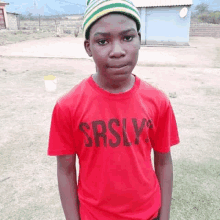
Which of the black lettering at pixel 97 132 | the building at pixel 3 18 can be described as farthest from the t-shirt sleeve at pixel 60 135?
the building at pixel 3 18

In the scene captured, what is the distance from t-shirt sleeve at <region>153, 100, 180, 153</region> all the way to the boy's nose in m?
0.35

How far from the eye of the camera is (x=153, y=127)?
1167 mm

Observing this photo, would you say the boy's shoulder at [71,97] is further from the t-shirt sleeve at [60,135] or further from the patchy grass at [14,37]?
the patchy grass at [14,37]

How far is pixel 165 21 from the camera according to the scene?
14.8m

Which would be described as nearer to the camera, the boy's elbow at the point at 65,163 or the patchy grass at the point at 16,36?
the boy's elbow at the point at 65,163

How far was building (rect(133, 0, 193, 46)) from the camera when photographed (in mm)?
14289

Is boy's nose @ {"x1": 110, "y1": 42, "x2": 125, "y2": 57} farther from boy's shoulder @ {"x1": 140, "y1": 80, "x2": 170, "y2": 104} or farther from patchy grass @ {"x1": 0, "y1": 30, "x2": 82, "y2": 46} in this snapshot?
patchy grass @ {"x1": 0, "y1": 30, "x2": 82, "y2": 46}

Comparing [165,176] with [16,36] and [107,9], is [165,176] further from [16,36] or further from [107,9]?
[16,36]

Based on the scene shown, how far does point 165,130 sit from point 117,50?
0.49 meters

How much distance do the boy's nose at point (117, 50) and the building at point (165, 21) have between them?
14694mm

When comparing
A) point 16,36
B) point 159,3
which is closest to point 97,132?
point 159,3

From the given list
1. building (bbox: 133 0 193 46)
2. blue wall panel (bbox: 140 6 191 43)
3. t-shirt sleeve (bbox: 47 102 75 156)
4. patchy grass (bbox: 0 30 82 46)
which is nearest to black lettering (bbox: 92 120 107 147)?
t-shirt sleeve (bbox: 47 102 75 156)

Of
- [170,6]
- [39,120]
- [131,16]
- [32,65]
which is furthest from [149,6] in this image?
[131,16]

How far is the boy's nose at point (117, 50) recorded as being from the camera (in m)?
0.98
